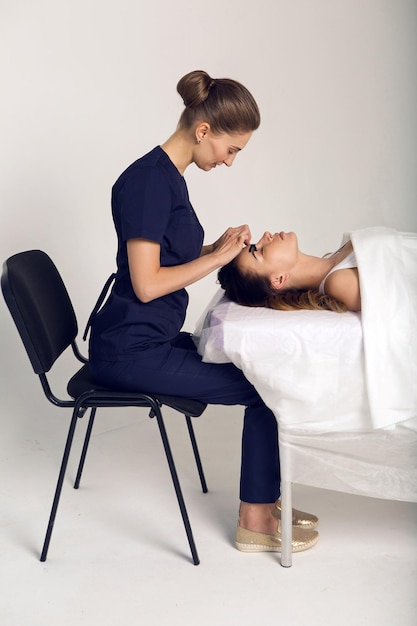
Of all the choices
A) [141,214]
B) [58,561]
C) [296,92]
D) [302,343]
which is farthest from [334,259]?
[296,92]

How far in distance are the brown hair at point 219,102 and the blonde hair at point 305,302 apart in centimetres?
46

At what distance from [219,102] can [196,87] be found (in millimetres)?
70

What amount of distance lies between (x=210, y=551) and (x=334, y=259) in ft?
2.90

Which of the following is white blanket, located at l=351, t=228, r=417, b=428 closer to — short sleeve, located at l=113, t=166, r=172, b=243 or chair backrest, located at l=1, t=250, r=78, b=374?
short sleeve, located at l=113, t=166, r=172, b=243

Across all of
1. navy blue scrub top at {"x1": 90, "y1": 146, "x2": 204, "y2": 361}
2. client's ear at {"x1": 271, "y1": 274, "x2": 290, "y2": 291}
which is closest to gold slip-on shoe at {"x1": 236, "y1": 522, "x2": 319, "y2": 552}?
navy blue scrub top at {"x1": 90, "y1": 146, "x2": 204, "y2": 361}

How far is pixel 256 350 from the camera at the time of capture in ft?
6.95

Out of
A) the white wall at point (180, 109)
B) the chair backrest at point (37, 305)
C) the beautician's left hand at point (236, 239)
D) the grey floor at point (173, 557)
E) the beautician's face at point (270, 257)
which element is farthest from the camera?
the white wall at point (180, 109)

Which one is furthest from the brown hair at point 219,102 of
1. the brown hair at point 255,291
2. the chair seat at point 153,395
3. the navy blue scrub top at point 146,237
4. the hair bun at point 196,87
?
the chair seat at point 153,395

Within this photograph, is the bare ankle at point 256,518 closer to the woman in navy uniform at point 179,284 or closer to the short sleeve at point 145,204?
the woman in navy uniform at point 179,284

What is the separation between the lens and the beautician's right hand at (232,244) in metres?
2.23

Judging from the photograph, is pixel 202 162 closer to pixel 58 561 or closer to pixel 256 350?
pixel 256 350

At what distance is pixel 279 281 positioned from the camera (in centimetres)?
239

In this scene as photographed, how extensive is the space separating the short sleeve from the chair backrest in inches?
10.8

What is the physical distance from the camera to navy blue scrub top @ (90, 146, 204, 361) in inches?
86.0
